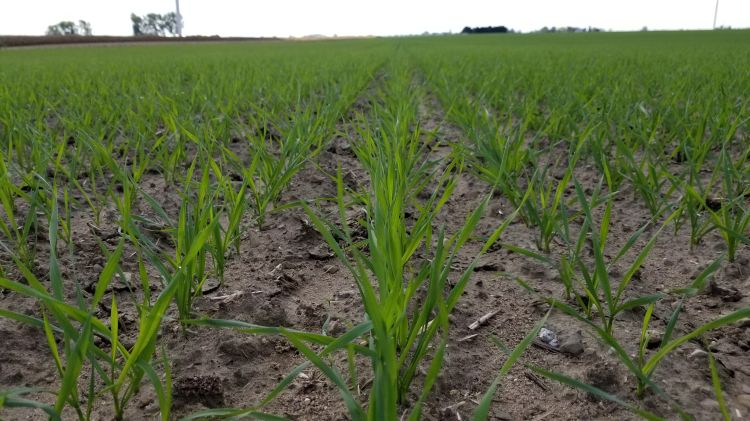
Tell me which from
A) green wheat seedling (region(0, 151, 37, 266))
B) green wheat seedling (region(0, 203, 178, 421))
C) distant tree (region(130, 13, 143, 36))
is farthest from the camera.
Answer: distant tree (region(130, 13, 143, 36))

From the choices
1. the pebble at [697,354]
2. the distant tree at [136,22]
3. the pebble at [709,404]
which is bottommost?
the pebble at [709,404]

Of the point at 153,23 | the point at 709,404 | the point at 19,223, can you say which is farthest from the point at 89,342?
the point at 153,23

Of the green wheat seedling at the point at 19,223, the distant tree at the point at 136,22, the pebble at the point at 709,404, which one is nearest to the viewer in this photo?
the pebble at the point at 709,404

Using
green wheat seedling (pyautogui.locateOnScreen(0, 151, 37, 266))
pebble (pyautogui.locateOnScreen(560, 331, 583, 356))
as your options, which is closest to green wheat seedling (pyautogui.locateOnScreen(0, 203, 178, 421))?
green wheat seedling (pyautogui.locateOnScreen(0, 151, 37, 266))

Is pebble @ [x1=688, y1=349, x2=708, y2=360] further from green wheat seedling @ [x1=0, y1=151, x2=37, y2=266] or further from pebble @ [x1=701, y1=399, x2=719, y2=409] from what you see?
green wheat seedling @ [x1=0, y1=151, x2=37, y2=266]

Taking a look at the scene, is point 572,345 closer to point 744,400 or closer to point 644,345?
point 644,345

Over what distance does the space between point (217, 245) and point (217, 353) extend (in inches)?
11.6

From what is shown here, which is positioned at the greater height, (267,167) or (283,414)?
(267,167)

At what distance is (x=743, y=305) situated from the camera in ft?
3.98

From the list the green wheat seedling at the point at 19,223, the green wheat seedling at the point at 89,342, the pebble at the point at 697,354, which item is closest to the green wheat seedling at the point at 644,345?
the pebble at the point at 697,354

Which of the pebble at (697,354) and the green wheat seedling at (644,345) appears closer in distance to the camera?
the green wheat seedling at (644,345)

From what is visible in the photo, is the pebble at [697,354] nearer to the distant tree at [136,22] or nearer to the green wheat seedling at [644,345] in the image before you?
the green wheat seedling at [644,345]

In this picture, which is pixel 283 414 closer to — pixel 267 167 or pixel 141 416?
pixel 141 416

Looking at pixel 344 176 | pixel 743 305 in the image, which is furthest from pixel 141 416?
pixel 344 176
